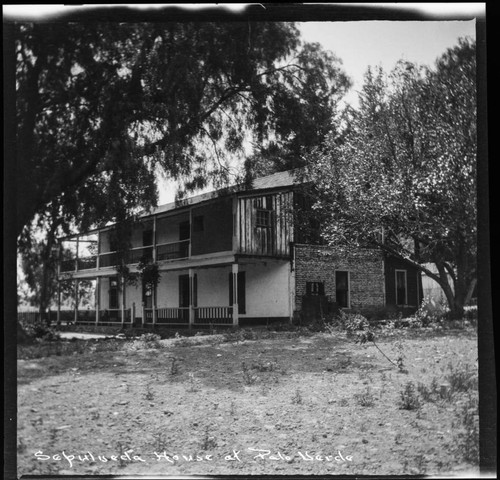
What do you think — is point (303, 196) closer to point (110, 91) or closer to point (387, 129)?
point (387, 129)

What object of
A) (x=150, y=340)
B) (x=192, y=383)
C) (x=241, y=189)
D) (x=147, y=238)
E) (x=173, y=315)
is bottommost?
(x=192, y=383)

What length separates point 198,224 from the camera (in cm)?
538

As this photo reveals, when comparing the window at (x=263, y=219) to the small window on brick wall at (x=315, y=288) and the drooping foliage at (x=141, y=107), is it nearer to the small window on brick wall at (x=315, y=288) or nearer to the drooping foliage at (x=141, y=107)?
the drooping foliage at (x=141, y=107)

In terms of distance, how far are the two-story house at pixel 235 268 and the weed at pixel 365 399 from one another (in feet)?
3.00

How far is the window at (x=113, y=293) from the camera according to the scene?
17.5 feet

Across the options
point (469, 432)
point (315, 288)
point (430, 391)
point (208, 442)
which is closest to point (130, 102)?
point (315, 288)

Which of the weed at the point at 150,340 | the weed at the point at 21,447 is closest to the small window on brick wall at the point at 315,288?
the weed at the point at 150,340

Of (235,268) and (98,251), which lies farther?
(235,268)

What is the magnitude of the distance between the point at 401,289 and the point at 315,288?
95cm

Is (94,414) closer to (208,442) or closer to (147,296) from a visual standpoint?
(208,442)

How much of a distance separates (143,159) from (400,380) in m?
3.62

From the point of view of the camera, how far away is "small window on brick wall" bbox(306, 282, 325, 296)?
204 inches

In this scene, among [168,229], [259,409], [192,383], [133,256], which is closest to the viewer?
[259,409]

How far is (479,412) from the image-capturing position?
15.5 ft
